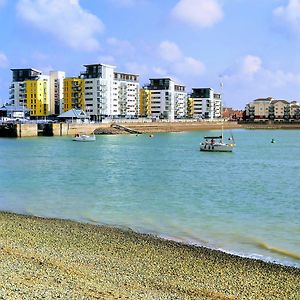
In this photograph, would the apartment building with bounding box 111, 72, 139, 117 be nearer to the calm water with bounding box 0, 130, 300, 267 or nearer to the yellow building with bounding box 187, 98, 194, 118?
the yellow building with bounding box 187, 98, 194, 118

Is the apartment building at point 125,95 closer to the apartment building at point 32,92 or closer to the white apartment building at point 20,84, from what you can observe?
the apartment building at point 32,92

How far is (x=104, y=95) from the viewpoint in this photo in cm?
12788

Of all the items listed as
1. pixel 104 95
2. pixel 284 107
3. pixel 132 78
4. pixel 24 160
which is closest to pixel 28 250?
pixel 24 160

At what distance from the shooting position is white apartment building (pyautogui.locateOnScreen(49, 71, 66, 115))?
433ft

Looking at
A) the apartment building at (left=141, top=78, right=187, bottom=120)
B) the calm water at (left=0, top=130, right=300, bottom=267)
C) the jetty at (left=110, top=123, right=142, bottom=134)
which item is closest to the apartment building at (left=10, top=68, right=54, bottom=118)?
the jetty at (left=110, top=123, right=142, bottom=134)

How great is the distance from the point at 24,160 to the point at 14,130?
47.5 m

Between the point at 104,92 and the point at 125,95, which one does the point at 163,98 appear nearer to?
the point at 125,95

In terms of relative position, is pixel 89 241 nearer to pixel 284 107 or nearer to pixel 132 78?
pixel 132 78

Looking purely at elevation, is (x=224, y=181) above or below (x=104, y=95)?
below

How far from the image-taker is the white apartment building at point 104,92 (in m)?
127

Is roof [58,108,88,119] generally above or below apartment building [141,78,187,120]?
below

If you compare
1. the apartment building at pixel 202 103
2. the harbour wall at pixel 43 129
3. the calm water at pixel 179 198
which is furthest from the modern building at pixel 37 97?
the calm water at pixel 179 198

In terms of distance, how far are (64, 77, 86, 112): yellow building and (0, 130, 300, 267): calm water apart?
270 feet

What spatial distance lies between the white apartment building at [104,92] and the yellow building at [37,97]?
10.1m
